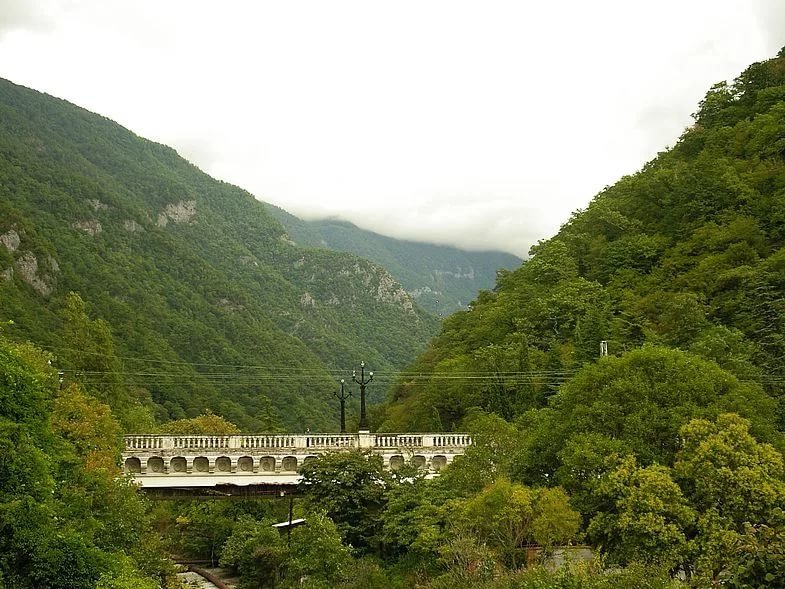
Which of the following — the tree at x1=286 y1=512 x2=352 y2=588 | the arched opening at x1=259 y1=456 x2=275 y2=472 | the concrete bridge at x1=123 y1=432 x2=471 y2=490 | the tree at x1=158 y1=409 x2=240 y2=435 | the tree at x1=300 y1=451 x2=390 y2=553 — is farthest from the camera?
the tree at x1=158 y1=409 x2=240 y2=435

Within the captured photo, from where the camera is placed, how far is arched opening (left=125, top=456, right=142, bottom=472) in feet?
136

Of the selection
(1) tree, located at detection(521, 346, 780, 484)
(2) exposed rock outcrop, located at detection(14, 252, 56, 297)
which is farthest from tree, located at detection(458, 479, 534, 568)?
(2) exposed rock outcrop, located at detection(14, 252, 56, 297)

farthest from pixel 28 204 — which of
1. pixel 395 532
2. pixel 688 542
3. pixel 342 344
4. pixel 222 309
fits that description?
pixel 688 542

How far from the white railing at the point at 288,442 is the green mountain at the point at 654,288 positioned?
7538mm

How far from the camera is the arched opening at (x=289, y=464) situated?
139ft

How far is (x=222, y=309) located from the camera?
513 feet

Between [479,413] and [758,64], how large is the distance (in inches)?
2202

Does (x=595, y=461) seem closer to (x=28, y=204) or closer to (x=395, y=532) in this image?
(x=395, y=532)

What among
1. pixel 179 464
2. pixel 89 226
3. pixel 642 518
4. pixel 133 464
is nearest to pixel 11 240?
pixel 89 226

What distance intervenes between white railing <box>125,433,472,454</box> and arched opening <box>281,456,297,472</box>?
0.63 metres

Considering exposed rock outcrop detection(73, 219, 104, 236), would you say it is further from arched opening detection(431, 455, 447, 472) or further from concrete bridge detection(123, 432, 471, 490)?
arched opening detection(431, 455, 447, 472)

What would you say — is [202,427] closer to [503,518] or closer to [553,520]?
[503,518]

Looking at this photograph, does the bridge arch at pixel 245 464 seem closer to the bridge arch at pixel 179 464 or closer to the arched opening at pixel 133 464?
the bridge arch at pixel 179 464

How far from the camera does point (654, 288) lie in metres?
55.4
